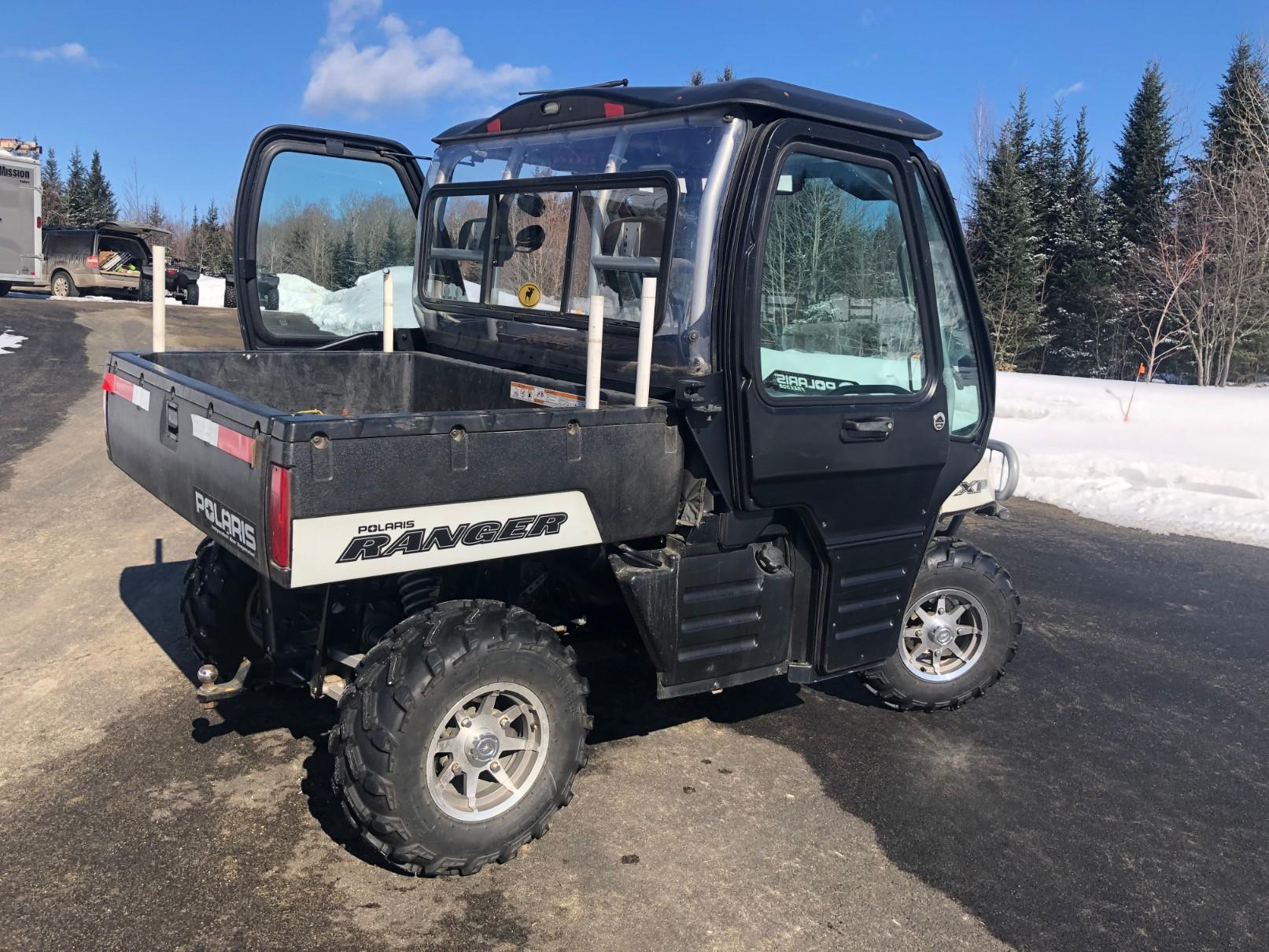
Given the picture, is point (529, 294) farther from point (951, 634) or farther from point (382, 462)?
point (951, 634)

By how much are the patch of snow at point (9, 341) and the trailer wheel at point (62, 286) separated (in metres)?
12.6

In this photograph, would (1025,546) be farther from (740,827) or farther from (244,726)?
(244,726)

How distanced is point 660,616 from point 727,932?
104cm

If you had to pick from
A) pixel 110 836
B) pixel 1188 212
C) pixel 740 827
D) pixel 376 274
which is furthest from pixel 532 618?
pixel 1188 212

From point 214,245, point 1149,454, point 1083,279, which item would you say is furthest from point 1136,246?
point 214,245

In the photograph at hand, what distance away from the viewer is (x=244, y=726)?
427cm

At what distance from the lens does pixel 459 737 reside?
→ 3.31 metres

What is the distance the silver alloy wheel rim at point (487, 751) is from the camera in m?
3.28

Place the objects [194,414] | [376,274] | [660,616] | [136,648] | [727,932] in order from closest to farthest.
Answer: [727,932]
[194,414]
[660,616]
[136,648]
[376,274]

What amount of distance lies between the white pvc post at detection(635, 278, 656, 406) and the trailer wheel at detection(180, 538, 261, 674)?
1971mm

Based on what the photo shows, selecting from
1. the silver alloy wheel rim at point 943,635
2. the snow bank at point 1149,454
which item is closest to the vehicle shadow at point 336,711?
the silver alloy wheel rim at point 943,635

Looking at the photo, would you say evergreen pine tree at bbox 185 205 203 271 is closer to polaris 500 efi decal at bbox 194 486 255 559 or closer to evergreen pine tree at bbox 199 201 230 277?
evergreen pine tree at bbox 199 201 230 277

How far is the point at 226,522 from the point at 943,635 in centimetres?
315

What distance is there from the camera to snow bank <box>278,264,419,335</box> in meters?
5.64
